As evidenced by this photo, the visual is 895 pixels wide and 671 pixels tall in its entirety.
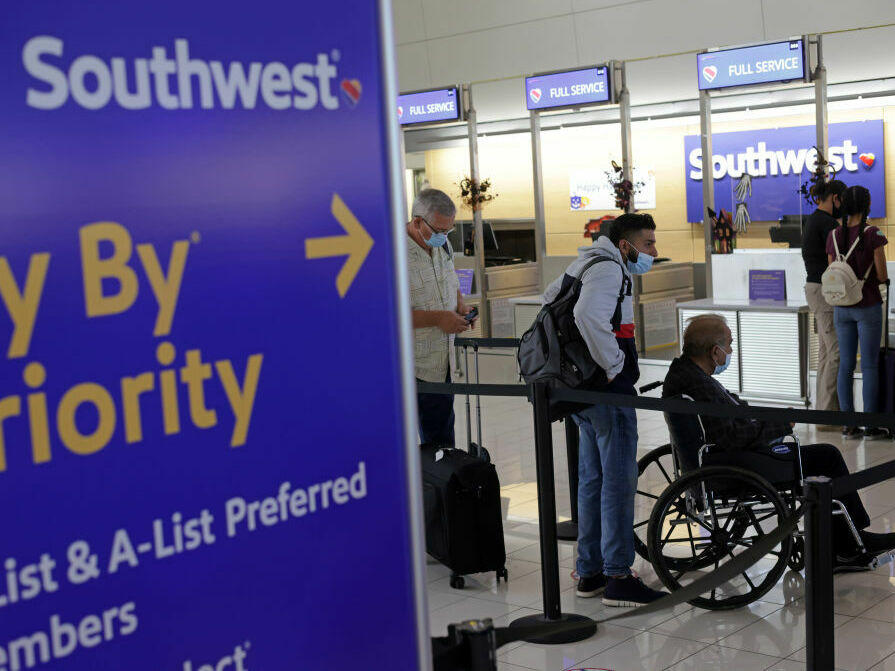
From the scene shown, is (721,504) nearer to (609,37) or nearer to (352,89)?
(352,89)

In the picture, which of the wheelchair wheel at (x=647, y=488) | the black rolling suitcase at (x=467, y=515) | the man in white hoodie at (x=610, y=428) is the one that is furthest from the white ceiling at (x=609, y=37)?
the black rolling suitcase at (x=467, y=515)

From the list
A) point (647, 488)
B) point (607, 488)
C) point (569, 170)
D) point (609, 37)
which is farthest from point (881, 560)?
point (569, 170)

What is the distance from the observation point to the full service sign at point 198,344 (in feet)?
3.47

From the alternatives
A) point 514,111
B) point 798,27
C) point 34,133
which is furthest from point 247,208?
point 514,111

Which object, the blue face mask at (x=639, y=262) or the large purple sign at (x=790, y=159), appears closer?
the blue face mask at (x=639, y=262)

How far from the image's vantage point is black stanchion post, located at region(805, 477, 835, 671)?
8.84 feet

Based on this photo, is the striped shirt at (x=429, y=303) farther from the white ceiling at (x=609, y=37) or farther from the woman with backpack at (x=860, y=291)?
the white ceiling at (x=609, y=37)

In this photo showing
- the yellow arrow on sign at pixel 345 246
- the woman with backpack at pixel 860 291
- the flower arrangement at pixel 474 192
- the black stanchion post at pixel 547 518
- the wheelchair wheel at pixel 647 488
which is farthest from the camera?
the flower arrangement at pixel 474 192

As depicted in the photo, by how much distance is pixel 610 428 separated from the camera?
167 inches

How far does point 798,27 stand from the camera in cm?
1058

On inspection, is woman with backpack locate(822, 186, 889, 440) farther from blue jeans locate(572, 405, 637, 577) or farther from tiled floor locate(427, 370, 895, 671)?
blue jeans locate(572, 405, 637, 577)

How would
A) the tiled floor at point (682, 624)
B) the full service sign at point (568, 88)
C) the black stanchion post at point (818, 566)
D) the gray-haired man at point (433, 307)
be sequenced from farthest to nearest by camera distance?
the full service sign at point (568, 88)
the gray-haired man at point (433, 307)
the tiled floor at point (682, 624)
the black stanchion post at point (818, 566)

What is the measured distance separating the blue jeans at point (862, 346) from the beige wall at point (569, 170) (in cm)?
551

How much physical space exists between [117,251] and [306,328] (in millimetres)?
251
